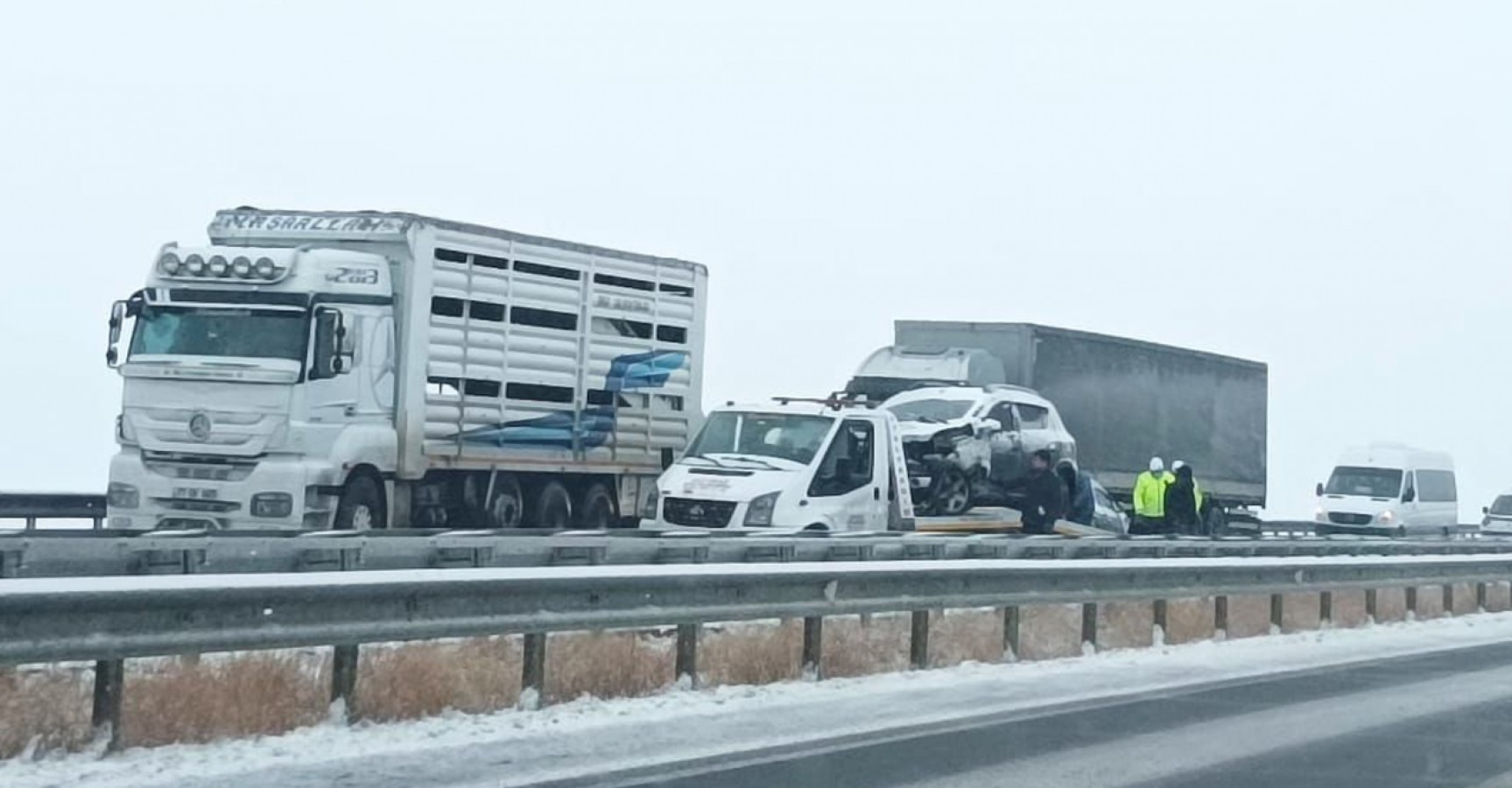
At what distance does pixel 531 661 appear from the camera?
11680 millimetres

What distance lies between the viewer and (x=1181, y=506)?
26109 mm

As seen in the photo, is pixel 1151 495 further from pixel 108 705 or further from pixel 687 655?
pixel 108 705

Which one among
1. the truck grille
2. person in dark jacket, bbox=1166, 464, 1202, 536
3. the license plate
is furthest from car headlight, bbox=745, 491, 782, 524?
person in dark jacket, bbox=1166, 464, 1202, 536

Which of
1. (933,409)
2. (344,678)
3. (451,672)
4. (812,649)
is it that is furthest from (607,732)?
(933,409)

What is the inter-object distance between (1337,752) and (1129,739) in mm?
1070

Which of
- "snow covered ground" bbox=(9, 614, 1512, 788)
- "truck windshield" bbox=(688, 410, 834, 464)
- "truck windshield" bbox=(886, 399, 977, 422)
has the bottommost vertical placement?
"snow covered ground" bbox=(9, 614, 1512, 788)

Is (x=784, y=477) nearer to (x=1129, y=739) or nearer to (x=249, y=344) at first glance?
(x=249, y=344)

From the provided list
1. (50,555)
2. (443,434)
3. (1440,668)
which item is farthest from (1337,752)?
(443,434)

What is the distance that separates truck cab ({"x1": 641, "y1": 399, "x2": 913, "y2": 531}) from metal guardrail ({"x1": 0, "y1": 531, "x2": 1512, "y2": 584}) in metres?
0.97

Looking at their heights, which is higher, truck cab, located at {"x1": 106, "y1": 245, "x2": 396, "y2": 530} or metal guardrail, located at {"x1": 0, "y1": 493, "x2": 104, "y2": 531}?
truck cab, located at {"x1": 106, "y1": 245, "x2": 396, "y2": 530}

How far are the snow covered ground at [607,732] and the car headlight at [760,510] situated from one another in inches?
171

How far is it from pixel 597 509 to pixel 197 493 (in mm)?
5125

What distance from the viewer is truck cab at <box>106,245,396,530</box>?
2053 cm

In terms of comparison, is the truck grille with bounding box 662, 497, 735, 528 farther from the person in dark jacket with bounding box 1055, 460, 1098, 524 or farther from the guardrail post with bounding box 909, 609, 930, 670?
the person in dark jacket with bounding box 1055, 460, 1098, 524
